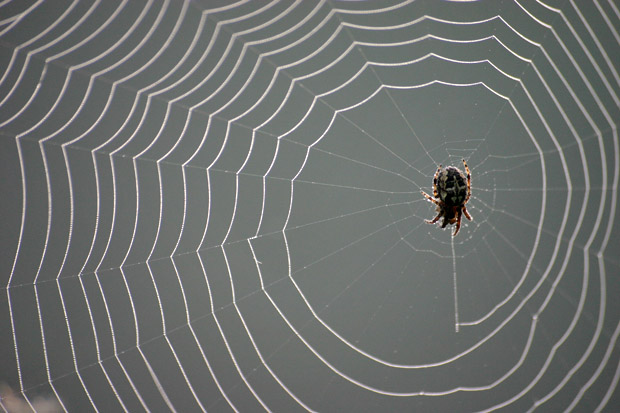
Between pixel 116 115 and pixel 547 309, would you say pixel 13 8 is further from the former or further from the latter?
pixel 547 309

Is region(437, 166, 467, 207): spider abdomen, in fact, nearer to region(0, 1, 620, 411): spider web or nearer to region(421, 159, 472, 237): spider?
region(421, 159, 472, 237): spider

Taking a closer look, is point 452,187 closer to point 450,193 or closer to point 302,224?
point 450,193

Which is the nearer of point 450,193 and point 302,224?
point 450,193

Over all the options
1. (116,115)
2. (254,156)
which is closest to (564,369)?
(254,156)

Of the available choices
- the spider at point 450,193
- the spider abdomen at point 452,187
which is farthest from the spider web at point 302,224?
the spider abdomen at point 452,187

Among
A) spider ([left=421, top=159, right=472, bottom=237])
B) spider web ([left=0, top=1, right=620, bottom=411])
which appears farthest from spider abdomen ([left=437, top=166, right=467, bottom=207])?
spider web ([left=0, top=1, right=620, bottom=411])

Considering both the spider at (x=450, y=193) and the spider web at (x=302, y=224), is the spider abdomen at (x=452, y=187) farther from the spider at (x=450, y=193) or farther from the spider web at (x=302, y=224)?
the spider web at (x=302, y=224)

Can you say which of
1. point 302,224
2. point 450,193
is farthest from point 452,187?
point 302,224
